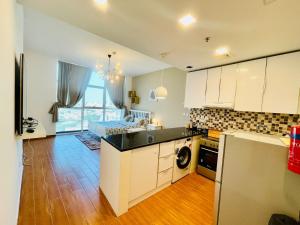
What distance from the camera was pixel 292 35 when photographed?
66.3 inches

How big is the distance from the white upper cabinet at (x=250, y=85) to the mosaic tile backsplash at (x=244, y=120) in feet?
1.24

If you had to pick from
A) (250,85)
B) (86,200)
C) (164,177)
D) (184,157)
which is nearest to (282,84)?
(250,85)

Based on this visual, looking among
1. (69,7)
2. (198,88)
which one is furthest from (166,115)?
(69,7)

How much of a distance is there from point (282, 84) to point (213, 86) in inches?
42.8

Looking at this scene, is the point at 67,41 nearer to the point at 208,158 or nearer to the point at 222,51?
the point at 222,51

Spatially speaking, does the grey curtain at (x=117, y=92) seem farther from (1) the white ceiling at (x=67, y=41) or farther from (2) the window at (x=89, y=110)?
(1) the white ceiling at (x=67, y=41)

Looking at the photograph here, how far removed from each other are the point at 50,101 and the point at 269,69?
6064 millimetres

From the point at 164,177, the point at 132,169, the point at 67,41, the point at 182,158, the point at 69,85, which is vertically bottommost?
the point at 164,177

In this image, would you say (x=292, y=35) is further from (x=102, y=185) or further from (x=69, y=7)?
(x=102, y=185)

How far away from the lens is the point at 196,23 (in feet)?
5.10

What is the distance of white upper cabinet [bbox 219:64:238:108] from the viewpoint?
268 centimetres

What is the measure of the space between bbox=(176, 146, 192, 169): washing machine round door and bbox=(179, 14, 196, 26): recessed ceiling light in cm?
198

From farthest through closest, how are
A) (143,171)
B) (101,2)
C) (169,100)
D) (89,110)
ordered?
(89,110) → (169,100) → (143,171) → (101,2)

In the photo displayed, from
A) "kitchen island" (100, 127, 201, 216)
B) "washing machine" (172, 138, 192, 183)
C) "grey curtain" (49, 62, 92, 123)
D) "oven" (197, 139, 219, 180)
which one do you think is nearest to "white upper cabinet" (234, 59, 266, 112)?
"oven" (197, 139, 219, 180)
